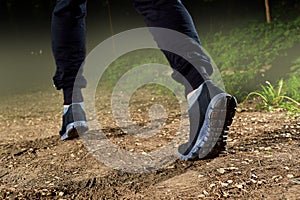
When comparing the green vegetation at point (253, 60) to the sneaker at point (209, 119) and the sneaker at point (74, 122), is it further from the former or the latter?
the sneaker at point (74, 122)

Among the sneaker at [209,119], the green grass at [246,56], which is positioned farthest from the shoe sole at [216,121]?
the green grass at [246,56]

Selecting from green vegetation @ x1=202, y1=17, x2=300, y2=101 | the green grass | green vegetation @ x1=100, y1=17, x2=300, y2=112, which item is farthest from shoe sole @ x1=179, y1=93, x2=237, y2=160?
green vegetation @ x1=202, y1=17, x2=300, y2=101

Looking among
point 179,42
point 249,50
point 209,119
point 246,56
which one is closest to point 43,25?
point 249,50

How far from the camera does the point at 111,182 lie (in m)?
1.18

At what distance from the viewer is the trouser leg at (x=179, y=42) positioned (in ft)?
3.94

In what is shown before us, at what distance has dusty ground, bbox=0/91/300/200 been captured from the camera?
3.45 feet

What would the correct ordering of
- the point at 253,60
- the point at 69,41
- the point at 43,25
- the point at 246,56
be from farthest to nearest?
the point at 43,25, the point at 246,56, the point at 253,60, the point at 69,41

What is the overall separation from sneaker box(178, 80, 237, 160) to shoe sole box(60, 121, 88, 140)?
680 millimetres

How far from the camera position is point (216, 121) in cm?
114

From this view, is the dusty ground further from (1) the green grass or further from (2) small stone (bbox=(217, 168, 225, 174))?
(1) the green grass

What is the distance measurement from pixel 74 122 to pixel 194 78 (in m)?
0.74

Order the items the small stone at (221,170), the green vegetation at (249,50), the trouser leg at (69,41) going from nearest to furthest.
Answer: the small stone at (221,170)
the trouser leg at (69,41)
the green vegetation at (249,50)

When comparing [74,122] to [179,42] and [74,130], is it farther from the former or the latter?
[179,42]

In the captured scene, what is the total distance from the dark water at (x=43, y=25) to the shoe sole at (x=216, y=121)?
4.06 meters
